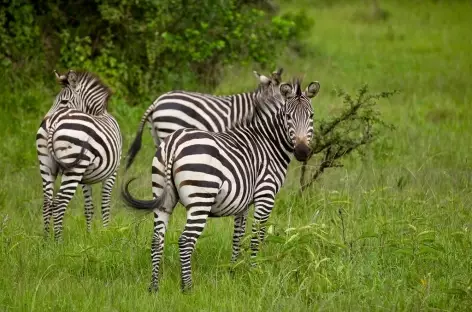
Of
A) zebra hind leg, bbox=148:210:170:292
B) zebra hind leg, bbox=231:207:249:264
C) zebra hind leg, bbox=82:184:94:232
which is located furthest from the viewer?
zebra hind leg, bbox=82:184:94:232

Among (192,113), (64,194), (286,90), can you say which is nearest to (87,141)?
(64,194)

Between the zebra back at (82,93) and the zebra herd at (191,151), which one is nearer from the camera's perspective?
the zebra herd at (191,151)

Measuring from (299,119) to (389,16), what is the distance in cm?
2094

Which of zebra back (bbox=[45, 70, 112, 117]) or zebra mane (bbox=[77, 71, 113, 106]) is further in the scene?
zebra mane (bbox=[77, 71, 113, 106])

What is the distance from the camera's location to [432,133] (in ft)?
40.6

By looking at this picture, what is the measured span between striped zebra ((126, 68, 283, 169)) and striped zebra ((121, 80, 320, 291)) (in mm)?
1872

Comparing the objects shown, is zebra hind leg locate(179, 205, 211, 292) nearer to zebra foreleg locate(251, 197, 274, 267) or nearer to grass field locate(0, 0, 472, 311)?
grass field locate(0, 0, 472, 311)

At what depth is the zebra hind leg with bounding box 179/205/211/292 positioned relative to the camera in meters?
5.93

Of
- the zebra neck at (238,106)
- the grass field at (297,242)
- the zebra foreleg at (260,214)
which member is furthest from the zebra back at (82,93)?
the zebra foreleg at (260,214)

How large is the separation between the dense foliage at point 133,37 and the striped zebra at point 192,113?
3686mm

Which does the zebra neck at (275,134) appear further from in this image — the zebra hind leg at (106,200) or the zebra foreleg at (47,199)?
the zebra foreleg at (47,199)

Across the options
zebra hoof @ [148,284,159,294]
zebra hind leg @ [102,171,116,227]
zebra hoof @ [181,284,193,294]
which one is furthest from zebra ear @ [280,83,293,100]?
zebra hind leg @ [102,171,116,227]

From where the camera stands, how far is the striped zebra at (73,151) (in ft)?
24.9

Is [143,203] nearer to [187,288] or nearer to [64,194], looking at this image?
[187,288]
